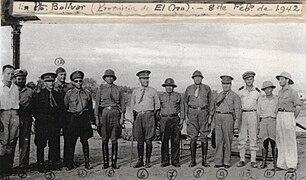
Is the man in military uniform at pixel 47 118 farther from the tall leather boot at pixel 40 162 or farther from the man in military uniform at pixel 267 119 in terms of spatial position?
the man in military uniform at pixel 267 119

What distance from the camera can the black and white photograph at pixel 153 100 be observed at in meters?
2.87

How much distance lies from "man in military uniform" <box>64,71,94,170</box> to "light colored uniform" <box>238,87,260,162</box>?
2.85 ft

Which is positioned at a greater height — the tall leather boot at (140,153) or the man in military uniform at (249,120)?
the man in military uniform at (249,120)

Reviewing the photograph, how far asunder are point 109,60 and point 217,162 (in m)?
0.85

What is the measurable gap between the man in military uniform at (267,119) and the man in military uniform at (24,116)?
51.6 inches

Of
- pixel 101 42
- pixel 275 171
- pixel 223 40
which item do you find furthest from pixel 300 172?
pixel 101 42

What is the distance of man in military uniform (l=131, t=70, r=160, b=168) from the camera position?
292 cm

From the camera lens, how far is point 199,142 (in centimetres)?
296

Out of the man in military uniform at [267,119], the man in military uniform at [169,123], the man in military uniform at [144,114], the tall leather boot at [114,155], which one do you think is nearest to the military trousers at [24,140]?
the tall leather boot at [114,155]

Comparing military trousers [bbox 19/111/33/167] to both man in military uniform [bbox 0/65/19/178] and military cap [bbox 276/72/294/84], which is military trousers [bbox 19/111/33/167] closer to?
man in military uniform [bbox 0/65/19/178]

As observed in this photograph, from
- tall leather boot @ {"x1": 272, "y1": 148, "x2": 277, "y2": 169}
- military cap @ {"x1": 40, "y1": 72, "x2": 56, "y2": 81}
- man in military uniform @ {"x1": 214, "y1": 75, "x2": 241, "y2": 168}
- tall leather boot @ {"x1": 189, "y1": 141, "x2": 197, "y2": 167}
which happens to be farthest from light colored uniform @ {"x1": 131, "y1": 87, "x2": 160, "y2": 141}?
tall leather boot @ {"x1": 272, "y1": 148, "x2": 277, "y2": 169}

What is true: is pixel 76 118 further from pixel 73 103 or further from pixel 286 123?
pixel 286 123

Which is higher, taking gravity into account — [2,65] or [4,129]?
[2,65]

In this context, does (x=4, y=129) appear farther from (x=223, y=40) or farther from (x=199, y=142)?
(x=223, y=40)
